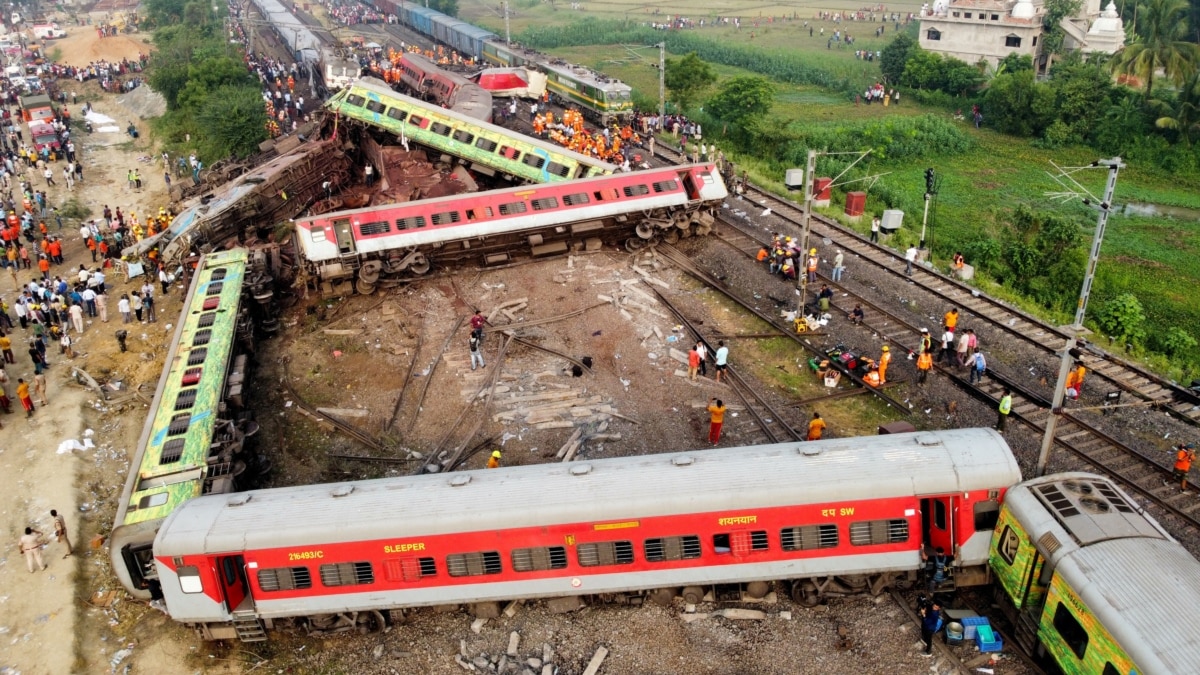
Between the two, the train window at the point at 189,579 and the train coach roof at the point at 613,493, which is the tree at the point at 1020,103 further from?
the train window at the point at 189,579

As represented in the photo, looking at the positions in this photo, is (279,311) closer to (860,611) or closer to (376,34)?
(860,611)

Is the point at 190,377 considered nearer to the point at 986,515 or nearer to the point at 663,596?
the point at 663,596

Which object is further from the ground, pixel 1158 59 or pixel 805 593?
pixel 1158 59

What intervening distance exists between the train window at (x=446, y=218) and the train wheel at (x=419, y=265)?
136 centimetres

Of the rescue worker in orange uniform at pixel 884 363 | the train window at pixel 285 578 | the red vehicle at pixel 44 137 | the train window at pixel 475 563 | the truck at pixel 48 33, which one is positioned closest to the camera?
the train window at pixel 475 563

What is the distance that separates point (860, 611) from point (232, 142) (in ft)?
147

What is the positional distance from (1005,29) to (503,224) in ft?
166

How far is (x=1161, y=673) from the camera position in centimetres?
1223

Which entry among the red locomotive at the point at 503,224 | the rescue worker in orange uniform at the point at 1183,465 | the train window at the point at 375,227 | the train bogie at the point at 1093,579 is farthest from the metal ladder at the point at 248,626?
the rescue worker in orange uniform at the point at 1183,465

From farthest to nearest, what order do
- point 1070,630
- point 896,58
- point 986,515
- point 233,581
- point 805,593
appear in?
point 896,58 → point 805,593 → point 233,581 → point 986,515 → point 1070,630

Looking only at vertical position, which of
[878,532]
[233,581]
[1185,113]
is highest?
[1185,113]

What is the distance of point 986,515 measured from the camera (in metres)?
16.5

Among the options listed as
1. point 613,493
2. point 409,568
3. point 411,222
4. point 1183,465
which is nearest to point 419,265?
point 411,222

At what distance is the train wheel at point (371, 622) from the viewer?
1784 centimetres
